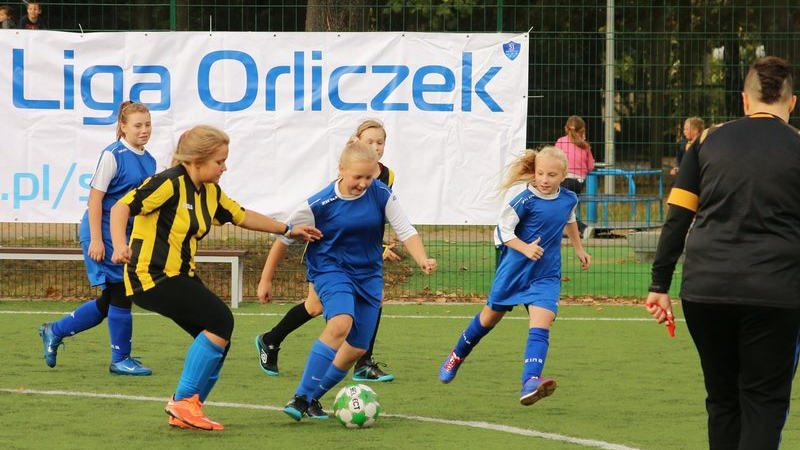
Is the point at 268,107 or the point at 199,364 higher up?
the point at 268,107

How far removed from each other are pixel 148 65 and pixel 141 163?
4.32 metres

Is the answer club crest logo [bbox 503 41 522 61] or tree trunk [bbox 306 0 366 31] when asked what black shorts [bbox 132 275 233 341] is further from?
tree trunk [bbox 306 0 366 31]

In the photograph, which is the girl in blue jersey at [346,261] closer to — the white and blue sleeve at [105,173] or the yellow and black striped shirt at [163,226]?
the yellow and black striped shirt at [163,226]

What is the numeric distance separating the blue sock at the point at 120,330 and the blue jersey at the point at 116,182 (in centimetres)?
21

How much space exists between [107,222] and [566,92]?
5.73 m

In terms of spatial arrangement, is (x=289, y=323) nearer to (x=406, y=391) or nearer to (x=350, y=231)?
(x=406, y=391)

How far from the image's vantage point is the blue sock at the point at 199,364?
21.4ft

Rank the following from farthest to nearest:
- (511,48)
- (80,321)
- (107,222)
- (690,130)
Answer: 1. (690,130)
2. (511,48)
3. (80,321)
4. (107,222)

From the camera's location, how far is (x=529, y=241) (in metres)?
7.80

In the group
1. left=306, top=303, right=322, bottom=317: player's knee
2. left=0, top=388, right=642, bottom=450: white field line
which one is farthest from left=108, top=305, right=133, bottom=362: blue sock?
left=306, top=303, right=322, bottom=317: player's knee

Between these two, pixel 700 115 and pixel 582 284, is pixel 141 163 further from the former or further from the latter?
pixel 700 115

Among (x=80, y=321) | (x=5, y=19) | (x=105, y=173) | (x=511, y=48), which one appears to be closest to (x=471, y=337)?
(x=105, y=173)

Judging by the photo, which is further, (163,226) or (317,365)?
(317,365)

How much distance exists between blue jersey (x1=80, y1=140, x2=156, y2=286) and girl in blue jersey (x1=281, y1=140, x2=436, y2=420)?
1728mm
